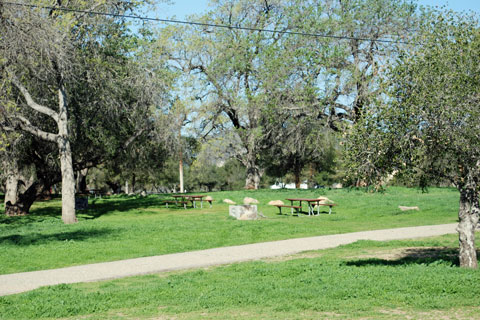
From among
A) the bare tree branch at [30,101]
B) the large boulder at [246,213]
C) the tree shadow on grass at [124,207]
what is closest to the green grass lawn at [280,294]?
the large boulder at [246,213]

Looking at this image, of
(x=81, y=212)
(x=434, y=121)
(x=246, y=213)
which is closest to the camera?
(x=434, y=121)

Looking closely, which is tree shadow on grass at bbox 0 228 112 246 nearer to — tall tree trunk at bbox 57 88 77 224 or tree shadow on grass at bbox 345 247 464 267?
tall tree trunk at bbox 57 88 77 224

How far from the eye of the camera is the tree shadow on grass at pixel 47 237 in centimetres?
1536

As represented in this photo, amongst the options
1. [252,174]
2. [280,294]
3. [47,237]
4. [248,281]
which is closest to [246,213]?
[47,237]

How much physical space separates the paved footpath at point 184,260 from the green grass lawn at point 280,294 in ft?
2.55

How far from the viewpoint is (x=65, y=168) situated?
22172 millimetres

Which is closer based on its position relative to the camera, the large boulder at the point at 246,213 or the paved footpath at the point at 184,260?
the paved footpath at the point at 184,260

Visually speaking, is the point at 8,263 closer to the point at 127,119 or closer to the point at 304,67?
the point at 127,119

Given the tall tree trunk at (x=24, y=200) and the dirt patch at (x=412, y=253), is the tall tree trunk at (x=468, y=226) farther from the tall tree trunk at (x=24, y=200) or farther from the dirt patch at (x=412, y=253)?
the tall tree trunk at (x=24, y=200)

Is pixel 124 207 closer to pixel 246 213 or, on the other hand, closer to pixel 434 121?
pixel 246 213

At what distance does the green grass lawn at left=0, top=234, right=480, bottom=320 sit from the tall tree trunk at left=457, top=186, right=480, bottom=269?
37 centimetres

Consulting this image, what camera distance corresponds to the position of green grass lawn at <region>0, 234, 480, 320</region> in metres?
7.14

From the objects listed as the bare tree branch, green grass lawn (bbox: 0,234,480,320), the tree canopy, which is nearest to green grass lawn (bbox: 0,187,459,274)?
green grass lawn (bbox: 0,234,480,320)

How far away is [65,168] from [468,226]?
1681 centimetres
